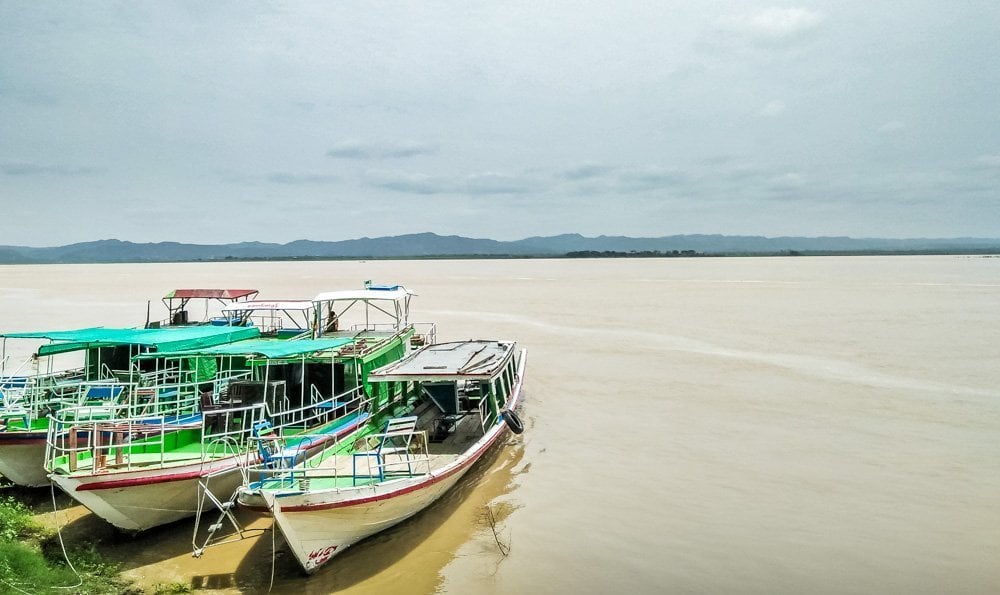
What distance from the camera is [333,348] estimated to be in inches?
545

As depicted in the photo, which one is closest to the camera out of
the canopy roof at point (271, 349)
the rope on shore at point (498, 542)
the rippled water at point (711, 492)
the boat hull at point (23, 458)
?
the rippled water at point (711, 492)

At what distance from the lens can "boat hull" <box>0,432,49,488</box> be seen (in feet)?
38.7

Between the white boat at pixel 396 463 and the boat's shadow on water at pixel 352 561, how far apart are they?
0.79 feet

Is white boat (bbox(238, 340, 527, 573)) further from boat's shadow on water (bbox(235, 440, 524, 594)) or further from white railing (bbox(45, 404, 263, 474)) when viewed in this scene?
white railing (bbox(45, 404, 263, 474))

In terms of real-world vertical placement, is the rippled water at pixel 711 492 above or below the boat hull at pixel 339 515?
below

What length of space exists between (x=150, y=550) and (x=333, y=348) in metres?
4.93

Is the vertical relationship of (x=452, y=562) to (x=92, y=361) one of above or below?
below

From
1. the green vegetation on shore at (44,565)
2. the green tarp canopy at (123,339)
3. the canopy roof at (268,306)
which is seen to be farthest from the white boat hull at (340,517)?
the canopy roof at (268,306)

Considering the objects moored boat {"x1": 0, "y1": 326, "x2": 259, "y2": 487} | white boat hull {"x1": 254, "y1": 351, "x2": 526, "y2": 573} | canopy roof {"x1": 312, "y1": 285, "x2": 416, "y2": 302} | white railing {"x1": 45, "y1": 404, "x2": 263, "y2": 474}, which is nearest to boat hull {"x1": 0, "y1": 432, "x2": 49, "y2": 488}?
moored boat {"x1": 0, "y1": 326, "x2": 259, "y2": 487}

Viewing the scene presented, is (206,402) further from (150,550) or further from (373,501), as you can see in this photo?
(373,501)

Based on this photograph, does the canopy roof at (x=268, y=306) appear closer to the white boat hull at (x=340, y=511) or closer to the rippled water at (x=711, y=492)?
the rippled water at (x=711, y=492)

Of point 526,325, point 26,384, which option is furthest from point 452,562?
point 526,325

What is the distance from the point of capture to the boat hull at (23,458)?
38.7ft

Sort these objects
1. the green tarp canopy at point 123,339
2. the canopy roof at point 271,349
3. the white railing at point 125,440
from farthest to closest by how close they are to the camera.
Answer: the green tarp canopy at point 123,339 < the canopy roof at point 271,349 < the white railing at point 125,440
